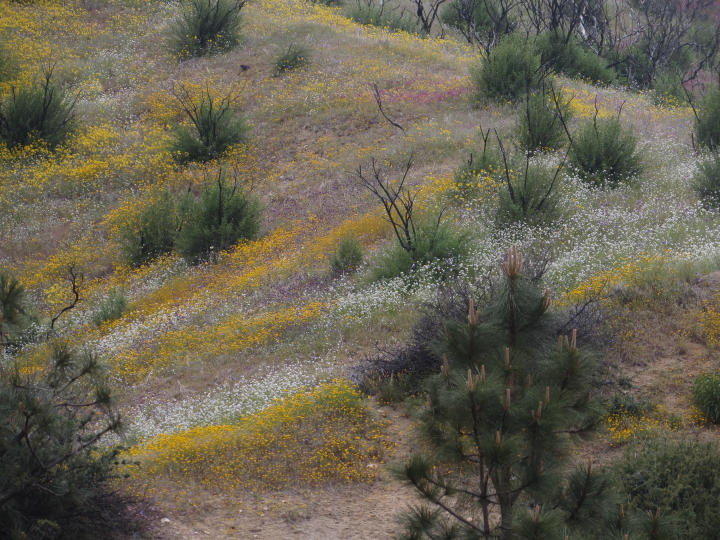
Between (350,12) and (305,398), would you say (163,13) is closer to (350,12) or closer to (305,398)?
(350,12)

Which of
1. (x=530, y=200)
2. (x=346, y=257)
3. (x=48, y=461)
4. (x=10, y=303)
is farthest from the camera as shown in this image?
(x=530, y=200)

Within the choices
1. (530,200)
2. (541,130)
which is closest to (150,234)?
(530,200)

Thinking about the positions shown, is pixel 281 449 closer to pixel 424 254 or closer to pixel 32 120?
pixel 424 254

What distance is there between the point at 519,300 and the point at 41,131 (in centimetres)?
1900

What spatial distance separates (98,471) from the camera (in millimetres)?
4965

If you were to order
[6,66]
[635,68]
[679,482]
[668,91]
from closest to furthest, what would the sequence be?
[679,482] < [6,66] < [668,91] < [635,68]

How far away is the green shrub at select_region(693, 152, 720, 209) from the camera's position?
1152 centimetres

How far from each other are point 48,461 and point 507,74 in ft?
53.9

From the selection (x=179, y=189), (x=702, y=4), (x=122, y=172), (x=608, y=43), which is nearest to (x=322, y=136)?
(x=179, y=189)

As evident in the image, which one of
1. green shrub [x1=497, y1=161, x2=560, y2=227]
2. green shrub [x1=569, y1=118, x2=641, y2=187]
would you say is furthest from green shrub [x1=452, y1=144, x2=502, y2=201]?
green shrub [x1=569, y1=118, x2=641, y2=187]

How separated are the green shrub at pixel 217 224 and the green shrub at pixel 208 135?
4.00 m

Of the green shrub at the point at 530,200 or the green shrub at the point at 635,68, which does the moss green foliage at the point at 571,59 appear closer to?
the green shrub at the point at 635,68

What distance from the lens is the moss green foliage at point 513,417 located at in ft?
11.9

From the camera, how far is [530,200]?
11.7 metres
